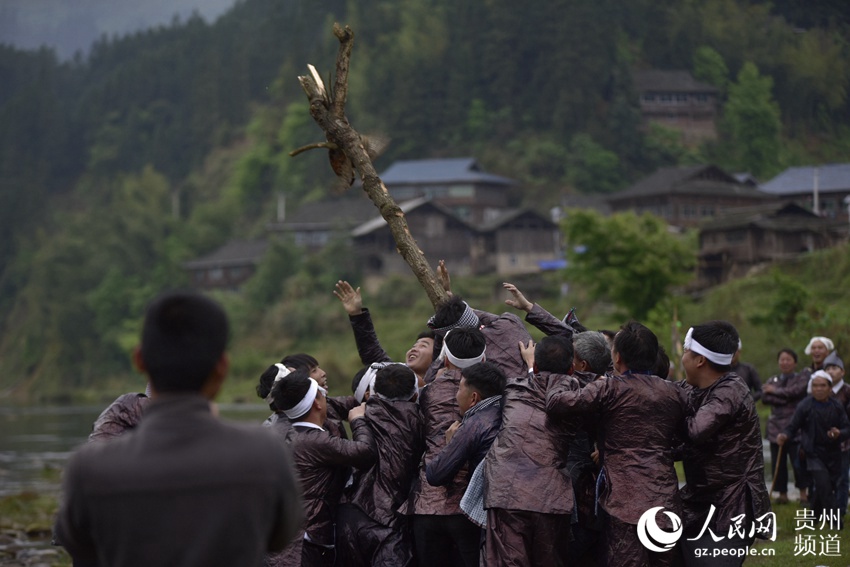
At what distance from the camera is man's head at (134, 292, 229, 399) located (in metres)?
3.44

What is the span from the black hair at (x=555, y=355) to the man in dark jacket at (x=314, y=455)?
1.28m

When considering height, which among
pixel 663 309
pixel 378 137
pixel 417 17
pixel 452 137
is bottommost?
pixel 663 309

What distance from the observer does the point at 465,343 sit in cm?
745

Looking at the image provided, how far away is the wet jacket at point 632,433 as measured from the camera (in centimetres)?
671

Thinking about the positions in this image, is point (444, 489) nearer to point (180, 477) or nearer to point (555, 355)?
point (555, 355)

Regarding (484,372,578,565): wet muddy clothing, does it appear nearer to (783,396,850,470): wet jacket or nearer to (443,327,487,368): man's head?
(443,327,487,368): man's head

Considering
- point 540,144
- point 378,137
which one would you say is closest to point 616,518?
point 378,137

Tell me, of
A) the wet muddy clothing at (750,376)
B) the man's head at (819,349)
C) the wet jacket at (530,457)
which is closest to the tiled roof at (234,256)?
the wet muddy clothing at (750,376)

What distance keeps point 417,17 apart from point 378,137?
109m

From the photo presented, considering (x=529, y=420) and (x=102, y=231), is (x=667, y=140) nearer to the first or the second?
(x=102, y=231)

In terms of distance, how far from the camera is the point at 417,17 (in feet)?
380

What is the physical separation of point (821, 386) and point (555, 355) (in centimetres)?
662

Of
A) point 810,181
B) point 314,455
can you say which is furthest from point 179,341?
point 810,181

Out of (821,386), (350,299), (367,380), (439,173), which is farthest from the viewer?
(439,173)
